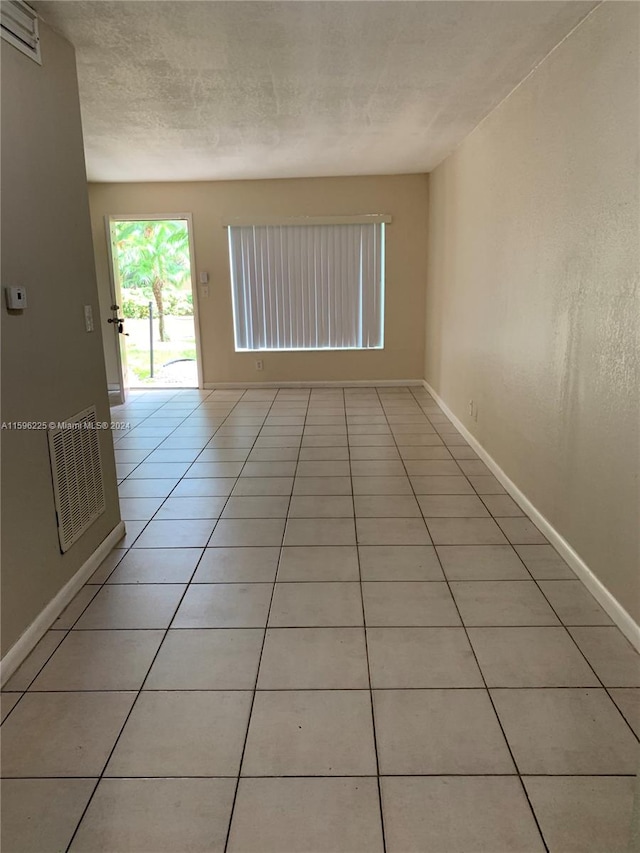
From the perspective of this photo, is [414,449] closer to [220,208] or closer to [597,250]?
[597,250]

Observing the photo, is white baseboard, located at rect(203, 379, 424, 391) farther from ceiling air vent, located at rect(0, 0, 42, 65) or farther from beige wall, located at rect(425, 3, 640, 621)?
ceiling air vent, located at rect(0, 0, 42, 65)

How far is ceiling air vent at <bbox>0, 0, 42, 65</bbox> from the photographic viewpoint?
5.96 ft

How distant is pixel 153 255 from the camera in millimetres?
9164

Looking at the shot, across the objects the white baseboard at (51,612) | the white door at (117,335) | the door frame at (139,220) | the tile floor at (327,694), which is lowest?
the tile floor at (327,694)

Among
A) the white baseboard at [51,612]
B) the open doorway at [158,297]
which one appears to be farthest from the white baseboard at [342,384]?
the white baseboard at [51,612]

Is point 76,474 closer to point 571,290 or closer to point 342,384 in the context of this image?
point 571,290

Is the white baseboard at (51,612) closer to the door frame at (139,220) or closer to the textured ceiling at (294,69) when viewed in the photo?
the textured ceiling at (294,69)

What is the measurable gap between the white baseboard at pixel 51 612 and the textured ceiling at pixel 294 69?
223cm

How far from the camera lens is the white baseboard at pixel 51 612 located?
5.93 ft

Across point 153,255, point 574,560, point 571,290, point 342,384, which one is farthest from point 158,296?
point 574,560

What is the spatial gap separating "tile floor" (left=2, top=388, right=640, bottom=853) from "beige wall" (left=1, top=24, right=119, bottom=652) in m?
0.30

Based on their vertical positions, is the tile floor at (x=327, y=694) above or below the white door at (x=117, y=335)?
below

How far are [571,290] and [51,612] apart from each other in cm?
254

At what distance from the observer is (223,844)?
1254mm
